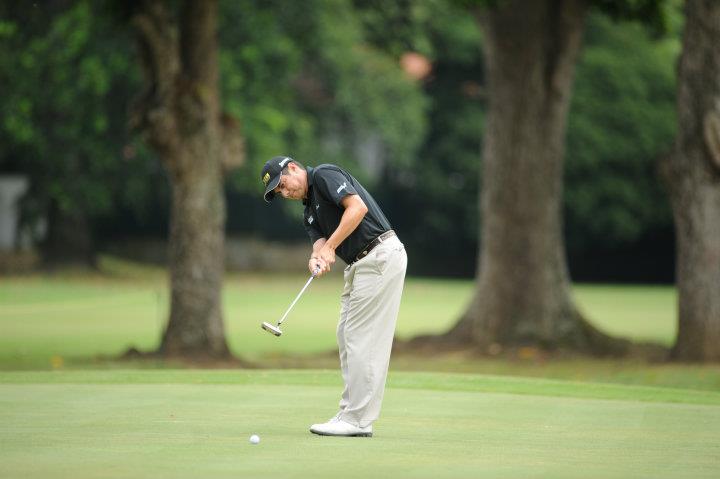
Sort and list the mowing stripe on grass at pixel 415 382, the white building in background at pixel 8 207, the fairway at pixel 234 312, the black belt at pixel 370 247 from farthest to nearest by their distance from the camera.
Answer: the white building in background at pixel 8 207 < the fairway at pixel 234 312 < the mowing stripe on grass at pixel 415 382 < the black belt at pixel 370 247

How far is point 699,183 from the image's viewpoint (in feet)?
58.2

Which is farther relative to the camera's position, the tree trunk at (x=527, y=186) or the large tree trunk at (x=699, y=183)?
the tree trunk at (x=527, y=186)

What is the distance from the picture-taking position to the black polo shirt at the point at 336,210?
353 inches

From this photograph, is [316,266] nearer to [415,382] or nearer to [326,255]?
[326,255]

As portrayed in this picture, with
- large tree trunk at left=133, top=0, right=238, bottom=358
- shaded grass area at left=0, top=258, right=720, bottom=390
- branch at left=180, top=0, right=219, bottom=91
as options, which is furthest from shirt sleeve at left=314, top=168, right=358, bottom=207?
branch at left=180, top=0, right=219, bottom=91

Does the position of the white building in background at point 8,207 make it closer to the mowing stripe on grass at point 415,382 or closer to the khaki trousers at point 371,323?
the mowing stripe on grass at point 415,382

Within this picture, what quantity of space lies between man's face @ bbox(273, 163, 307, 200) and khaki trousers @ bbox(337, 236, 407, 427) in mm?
652

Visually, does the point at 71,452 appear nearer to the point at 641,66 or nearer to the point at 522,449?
the point at 522,449

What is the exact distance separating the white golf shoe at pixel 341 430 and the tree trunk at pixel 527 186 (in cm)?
1135

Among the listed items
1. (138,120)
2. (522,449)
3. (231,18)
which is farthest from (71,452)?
(231,18)

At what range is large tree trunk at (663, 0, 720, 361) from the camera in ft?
57.8

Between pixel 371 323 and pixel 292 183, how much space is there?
3.65 ft

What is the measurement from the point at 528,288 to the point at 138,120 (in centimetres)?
653

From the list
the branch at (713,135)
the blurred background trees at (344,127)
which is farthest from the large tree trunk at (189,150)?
the blurred background trees at (344,127)
